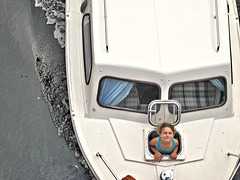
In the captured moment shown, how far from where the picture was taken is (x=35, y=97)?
21.5 feet

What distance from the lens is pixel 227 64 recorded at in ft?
16.4

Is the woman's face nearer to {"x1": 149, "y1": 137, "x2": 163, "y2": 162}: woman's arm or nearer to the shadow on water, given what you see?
{"x1": 149, "y1": 137, "x2": 163, "y2": 162}: woman's arm

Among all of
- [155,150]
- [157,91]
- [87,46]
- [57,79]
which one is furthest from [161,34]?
[57,79]

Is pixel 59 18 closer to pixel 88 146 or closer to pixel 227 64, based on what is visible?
pixel 88 146

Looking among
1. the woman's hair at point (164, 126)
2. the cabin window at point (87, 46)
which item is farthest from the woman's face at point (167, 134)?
the cabin window at point (87, 46)

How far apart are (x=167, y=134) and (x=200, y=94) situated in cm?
72

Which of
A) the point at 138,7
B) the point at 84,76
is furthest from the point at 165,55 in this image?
the point at 84,76

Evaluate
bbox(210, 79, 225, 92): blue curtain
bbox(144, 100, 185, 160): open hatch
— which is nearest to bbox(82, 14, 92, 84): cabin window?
bbox(144, 100, 185, 160): open hatch

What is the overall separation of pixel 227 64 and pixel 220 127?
2.77ft

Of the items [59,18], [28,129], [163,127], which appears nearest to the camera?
[163,127]

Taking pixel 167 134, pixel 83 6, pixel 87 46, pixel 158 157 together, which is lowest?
pixel 158 157

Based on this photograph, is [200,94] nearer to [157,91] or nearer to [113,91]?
[157,91]

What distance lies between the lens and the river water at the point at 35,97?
6180 millimetres

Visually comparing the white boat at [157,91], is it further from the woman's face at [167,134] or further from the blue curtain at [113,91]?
the woman's face at [167,134]
